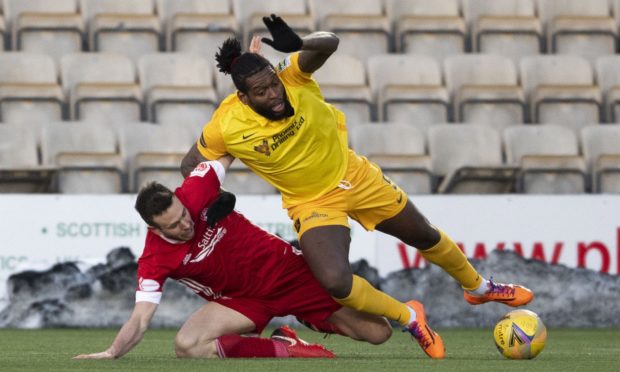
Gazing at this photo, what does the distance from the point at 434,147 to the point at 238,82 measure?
186 inches

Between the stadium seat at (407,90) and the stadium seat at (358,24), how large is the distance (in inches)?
22.5

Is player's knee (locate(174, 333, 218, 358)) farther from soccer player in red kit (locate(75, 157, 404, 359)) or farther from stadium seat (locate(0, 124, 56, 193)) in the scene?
stadium seat (locate(0, 124, 56, 193))

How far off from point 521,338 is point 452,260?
2.89 ft

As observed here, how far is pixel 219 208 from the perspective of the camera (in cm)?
709

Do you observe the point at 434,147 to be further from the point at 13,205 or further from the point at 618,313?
the point at 13,205

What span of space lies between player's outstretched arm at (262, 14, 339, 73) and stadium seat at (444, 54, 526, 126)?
5.24m

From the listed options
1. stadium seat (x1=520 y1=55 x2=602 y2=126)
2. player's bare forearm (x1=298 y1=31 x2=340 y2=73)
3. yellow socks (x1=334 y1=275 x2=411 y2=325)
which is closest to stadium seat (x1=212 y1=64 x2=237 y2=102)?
stadium seat (x1=520 y1=55 x2=602 y2=126)

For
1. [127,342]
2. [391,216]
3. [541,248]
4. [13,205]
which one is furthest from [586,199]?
[127,342]

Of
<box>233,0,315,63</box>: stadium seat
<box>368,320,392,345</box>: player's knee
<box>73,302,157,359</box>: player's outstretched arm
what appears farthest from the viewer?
<box>233,0,315,63</box>: stadium seat

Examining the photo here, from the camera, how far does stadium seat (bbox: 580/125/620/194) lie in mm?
11531

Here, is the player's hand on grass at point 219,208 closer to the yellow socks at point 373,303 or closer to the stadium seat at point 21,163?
the yellow socks at point 373,303

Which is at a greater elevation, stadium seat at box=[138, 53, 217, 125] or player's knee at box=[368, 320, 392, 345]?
stadium seat at box=[138, 53, 217, 125]

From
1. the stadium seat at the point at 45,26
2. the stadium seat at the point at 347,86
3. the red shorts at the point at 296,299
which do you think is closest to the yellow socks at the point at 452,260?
the red shorts at the point at 296,299

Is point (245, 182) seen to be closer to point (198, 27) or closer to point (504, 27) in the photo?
point (198, 27)
